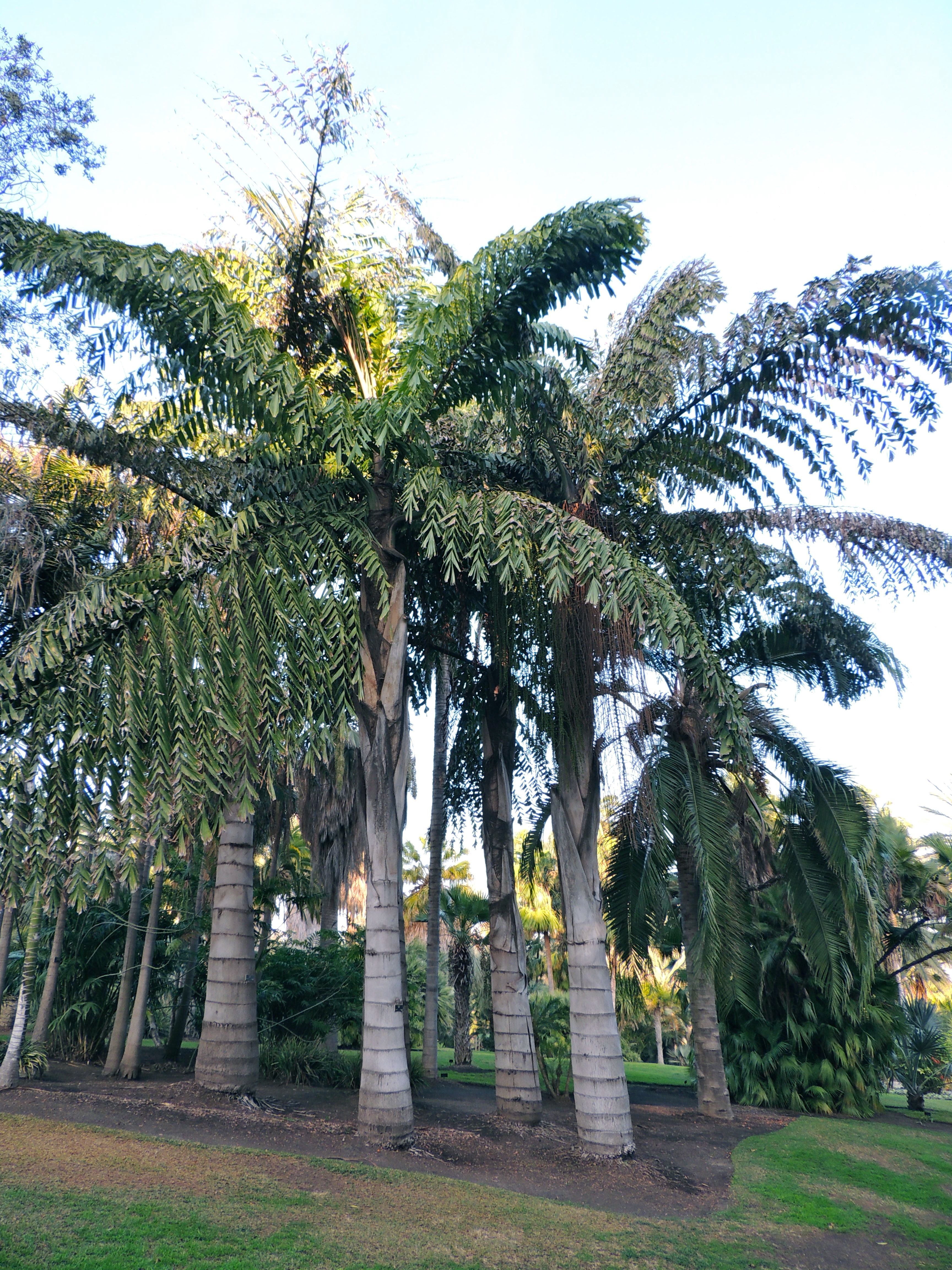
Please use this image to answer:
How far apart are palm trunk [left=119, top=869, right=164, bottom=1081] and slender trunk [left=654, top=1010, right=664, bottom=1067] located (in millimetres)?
30105

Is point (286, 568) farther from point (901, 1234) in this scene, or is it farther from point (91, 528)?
point (901, 1234)

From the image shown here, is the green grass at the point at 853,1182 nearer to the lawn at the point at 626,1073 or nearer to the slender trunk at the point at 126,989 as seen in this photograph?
the lawn at the point at 626,1073

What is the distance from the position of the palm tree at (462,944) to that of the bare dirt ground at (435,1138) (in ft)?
31.9

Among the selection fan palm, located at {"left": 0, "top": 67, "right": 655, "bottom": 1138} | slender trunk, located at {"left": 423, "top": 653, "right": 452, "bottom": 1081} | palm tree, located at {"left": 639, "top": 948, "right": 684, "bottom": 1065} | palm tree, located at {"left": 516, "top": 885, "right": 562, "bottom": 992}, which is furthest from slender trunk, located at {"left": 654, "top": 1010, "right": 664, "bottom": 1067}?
fan palm, located at {"left": 0, "top": 67, "right": 655, "bottom": 1138}

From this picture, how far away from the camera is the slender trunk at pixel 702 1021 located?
14359 mm

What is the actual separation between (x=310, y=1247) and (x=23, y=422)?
8518 mm

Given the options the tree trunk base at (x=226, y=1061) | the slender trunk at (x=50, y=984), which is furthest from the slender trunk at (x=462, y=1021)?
the tree trunk base at (x=226, y=1061)

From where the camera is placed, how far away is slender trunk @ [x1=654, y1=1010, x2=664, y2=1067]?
38.5 metres

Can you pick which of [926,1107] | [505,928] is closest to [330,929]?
[505,928]

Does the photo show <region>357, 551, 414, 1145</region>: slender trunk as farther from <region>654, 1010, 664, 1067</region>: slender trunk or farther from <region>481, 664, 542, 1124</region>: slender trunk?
<region>654, 1010, 664, 1067</region>: slender trunk

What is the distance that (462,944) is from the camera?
22641 mm

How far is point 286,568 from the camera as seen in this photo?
857 cm

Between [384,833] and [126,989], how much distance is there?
625cm

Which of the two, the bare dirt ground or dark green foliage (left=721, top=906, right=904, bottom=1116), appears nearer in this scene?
the bare dirt ground
